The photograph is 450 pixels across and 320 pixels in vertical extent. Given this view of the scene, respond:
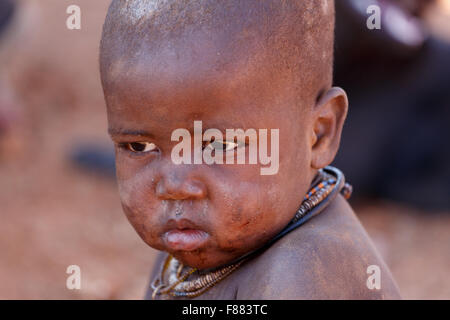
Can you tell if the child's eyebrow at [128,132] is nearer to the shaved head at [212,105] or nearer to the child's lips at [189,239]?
the shaved head at [212,105]

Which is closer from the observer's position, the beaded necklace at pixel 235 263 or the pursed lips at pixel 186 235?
the pursed lips at pixel 186 235

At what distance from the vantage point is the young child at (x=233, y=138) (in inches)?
61.1

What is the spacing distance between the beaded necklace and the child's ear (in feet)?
0.31

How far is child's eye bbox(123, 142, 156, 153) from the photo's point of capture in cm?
167

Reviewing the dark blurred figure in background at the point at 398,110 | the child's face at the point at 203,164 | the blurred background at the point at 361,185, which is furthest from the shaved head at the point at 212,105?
the dark blurred figure in background at the point at 398,110

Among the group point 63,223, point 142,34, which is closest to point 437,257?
point 63,223

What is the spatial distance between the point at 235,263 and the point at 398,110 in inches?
104

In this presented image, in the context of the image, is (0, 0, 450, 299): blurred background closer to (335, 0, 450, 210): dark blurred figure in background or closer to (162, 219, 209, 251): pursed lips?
(335, 0, 450, 210): dark blurred figure in background

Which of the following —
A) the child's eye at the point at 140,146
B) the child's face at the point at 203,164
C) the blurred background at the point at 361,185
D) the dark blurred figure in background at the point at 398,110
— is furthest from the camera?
the dark blurred figure in background at the point at 398,110

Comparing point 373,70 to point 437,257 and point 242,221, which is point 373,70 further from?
point 242,221

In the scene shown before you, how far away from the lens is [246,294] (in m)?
1.65

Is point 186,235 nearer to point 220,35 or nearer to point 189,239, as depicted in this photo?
point 189,239

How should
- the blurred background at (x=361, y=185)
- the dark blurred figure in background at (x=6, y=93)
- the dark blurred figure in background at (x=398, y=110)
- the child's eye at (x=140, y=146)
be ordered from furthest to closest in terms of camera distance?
the dark blurred figure in background at (x=6, y=93) < the dark blurred figure in background at (x=398, y=110) < the blurred background at (x=361, y=185) < the child's eye at (x=140, y=146)

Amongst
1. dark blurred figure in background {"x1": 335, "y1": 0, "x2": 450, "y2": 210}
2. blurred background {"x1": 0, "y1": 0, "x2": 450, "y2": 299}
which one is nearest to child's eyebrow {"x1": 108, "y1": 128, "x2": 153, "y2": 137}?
blurred background {"x1": 0, "y1": 0, "x2": 450, "y2": 299}
